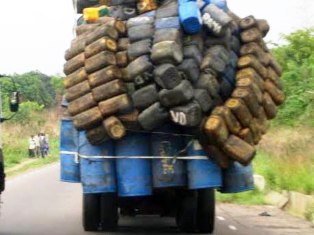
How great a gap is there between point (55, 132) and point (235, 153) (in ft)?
184

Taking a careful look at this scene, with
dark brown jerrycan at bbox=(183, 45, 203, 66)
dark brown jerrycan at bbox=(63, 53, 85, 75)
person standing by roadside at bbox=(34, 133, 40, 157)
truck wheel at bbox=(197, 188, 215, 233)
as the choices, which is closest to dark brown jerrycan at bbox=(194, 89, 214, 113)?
dark brown jerrycan at bbox=(183, 45, 203, 66)

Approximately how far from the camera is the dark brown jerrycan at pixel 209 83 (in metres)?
8.73

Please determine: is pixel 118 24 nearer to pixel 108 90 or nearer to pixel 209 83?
pixel 108 90

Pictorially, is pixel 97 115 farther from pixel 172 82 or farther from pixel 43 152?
pixel 43 152

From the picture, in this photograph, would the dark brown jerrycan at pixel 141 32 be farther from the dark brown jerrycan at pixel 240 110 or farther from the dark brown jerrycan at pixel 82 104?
the dark brown jerrycan at pixel 240 110

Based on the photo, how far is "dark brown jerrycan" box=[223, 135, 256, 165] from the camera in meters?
8.62

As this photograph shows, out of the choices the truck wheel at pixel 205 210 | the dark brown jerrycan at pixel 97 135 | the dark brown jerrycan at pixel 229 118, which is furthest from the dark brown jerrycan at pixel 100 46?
the truck wheel at pixel 205 210

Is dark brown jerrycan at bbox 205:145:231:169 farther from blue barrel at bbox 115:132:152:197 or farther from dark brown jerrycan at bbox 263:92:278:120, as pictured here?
dark brown jerrycan at bbox 263:92:278:120

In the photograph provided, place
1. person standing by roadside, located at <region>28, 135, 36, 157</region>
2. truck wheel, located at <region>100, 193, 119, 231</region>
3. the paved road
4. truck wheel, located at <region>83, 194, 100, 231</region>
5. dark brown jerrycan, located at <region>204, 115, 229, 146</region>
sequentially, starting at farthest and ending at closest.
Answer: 1. person standing by roadside, located at <region>28, 135, 36, 157</region>
2. the paved road
3. truck wheel, located at <region>83, 194, 100, 231</region>
4. truck wheel, located at <region>100, 193, 119, 231</region>
5. dark brown jerrycan, located at <region>204, 115, 229, 146</region>

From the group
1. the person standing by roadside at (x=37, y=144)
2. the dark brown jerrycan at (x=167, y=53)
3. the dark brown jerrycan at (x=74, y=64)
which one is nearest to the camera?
the dark brown jerrycan at (x=167, y=53)

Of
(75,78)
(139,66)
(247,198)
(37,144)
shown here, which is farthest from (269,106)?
(37,144)

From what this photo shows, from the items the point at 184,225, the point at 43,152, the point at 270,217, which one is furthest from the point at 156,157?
the point at 43,152

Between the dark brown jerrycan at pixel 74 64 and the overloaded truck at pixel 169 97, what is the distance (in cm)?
1

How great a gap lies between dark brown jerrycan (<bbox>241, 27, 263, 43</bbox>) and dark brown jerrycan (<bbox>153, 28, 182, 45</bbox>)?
104 centimetres
